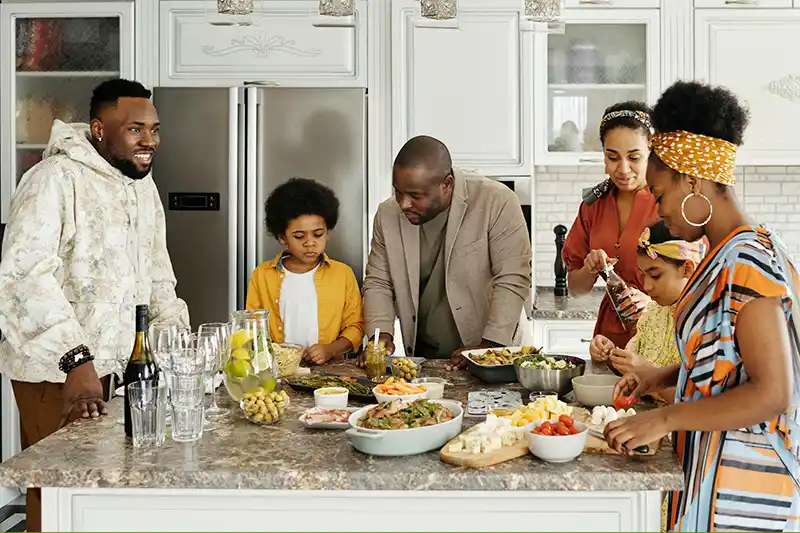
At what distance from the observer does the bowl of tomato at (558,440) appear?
5.10 feet

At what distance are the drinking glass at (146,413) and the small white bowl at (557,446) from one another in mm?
741

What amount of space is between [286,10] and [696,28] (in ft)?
6.74

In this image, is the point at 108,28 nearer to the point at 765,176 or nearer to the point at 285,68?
the point at 285,68

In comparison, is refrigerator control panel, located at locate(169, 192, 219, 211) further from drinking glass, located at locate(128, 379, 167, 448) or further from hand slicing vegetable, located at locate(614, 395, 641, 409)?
hand slicing vegetable, located at locate(614, 395, 641, 409)

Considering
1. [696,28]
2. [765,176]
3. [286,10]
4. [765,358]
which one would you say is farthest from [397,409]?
[765,176]

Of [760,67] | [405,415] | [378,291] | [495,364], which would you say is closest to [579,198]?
[760,67]

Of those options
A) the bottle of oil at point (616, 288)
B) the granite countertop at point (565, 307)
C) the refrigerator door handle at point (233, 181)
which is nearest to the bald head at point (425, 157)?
the bottle of oil at point (616, 288)

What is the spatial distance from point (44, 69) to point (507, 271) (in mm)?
2782

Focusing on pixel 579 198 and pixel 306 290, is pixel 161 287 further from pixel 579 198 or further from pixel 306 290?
pixel 579 198

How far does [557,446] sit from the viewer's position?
5.10 feet

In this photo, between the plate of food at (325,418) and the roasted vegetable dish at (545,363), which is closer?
the plate of food at (325,418)

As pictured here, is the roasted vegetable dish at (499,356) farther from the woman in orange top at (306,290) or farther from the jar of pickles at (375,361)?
the woman in orange top at (306,290)

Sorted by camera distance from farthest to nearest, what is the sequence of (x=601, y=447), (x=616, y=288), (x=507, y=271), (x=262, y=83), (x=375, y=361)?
(x=262, y=83) < (x=507, y=271) < (x=616, y=288) < (x=375, y=361) < (x=601, y=447)

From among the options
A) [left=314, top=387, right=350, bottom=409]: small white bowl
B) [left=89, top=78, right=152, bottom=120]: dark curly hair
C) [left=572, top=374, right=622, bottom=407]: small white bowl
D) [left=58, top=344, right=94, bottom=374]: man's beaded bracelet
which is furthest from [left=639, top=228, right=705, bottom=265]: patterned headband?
[left=89, top=78, right=152, bottom=120]: dark curly hair
